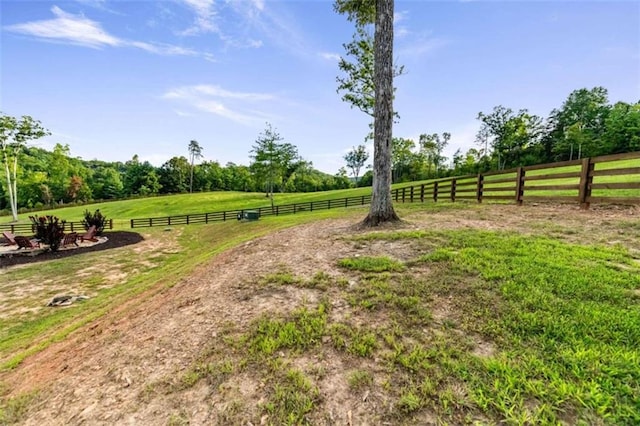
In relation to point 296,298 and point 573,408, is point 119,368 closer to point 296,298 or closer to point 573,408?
point 296,298

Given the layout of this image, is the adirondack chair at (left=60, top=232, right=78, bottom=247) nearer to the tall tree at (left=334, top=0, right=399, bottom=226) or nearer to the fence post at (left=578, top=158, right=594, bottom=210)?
the tall tree at (left=334, top=0, right=399, bottom=226)

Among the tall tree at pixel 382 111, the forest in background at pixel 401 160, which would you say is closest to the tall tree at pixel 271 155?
the forest in background at pixel 401 160

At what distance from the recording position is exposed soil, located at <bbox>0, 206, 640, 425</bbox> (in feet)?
7.65

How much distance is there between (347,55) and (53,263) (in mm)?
17842

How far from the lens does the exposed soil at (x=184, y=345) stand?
2.33 meters

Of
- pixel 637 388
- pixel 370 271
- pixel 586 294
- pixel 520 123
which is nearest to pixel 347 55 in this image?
pixel 370 271

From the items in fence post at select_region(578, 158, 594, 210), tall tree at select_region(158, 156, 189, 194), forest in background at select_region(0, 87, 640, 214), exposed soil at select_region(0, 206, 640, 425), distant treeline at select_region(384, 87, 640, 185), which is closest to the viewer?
exposed soil at select_region(0, 206, 640, 425)

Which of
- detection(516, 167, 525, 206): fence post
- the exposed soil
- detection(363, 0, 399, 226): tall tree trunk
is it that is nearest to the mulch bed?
the exposed soil

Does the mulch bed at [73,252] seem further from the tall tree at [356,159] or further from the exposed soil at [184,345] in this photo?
the tall tree at [356,159]

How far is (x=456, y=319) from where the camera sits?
297cm

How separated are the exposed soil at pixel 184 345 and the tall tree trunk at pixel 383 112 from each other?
1864 millimetres

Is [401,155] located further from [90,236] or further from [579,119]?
[90,236]

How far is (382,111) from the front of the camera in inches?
296

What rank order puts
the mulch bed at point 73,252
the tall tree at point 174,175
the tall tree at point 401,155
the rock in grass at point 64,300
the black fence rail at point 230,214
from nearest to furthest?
the rock in grass at point 64,300
the mulch bed at point 73,252
the black fence rail at point 230,214
the tall tree at point 401,155
the tall tree at point 174,175
